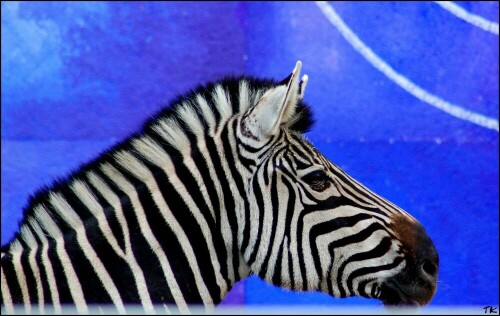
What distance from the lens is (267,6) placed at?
6207 mm

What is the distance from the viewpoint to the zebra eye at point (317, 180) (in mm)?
2922

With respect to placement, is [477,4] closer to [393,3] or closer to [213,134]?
[393,3]

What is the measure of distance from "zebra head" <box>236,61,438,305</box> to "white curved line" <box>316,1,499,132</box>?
331cm

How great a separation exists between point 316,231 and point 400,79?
350 cm

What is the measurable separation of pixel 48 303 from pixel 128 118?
11.7 feet

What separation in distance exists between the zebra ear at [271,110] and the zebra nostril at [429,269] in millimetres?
787

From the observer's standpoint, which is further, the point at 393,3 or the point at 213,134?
the point at 393,3

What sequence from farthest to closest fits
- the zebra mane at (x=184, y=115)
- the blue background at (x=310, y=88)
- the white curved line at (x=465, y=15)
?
the white curved line at (x=465, y=15) < the blue background at (x=310, y=88) < the zebra mane at (x=184, y=115)

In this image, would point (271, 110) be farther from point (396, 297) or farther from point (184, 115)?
point (396, 297)

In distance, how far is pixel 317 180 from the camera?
293 cm

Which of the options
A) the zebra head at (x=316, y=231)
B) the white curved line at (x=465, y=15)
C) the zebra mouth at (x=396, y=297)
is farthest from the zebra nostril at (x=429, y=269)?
the white curved line at (x=465, y=15)

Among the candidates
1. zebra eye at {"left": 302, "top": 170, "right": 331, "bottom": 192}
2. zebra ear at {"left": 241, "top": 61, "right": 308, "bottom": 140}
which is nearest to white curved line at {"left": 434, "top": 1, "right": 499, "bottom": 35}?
zebra ear at {"left": 241, "top": 61, "right": 308, "bottom": 140}

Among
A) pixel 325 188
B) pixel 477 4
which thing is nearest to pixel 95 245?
pixel 325 188

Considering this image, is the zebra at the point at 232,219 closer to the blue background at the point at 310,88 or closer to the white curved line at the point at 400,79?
the blue background at the point at 310,88
